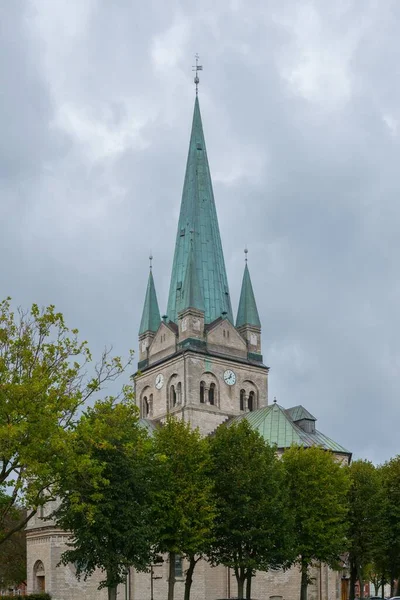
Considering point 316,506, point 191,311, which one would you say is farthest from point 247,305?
point 316,506

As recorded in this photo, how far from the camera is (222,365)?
3622 inches

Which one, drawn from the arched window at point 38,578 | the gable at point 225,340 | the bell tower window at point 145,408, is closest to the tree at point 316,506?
the arched window at point 38,578

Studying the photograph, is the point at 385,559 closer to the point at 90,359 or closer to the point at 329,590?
the point at 329,590

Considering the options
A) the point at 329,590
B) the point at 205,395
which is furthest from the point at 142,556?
the point at 205,395

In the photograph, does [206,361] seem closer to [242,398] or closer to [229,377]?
[229,377]

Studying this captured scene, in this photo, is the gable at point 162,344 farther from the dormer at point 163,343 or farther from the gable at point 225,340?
the gable at point 225,340

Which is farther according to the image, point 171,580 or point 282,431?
point 282,431

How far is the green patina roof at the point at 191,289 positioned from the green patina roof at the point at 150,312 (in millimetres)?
6944

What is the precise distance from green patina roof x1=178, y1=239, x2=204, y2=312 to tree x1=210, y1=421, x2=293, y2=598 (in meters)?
34.6

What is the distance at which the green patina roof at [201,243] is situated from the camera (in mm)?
95125

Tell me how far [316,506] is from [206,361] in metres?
31.8

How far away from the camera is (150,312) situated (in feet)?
327

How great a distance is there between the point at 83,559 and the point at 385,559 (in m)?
31.3

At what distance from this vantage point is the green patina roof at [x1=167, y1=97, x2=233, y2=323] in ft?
312
